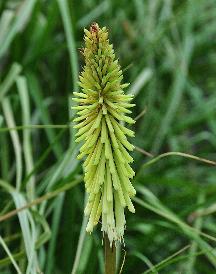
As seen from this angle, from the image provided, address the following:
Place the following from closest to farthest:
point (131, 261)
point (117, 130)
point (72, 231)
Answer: point (117, 130) < point (131, 261) < point (72, 231)

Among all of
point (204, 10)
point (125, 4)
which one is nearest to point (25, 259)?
point (125, 4)

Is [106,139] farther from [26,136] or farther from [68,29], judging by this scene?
[68,29]

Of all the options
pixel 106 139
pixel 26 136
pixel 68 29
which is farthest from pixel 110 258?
pixel 68 29

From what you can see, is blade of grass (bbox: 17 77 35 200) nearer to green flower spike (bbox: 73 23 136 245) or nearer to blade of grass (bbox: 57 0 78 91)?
blade of grass (bbox: 57 0 78 91)

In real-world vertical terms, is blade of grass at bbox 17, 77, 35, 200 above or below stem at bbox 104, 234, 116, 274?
Result: above

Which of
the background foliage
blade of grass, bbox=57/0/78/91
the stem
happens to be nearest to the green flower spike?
the stem

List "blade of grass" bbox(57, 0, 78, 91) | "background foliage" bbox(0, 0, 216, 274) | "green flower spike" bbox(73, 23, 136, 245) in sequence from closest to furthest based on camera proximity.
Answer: "green flower spike" bbox(73, 23, 136, 245) → "background foliage" bbox(0, 0, 216, 274) → "blade of grass" bbox(57, 0, 78, 91)

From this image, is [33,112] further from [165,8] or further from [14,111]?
[165,8]
